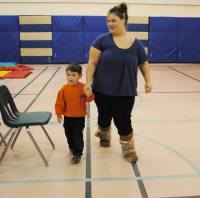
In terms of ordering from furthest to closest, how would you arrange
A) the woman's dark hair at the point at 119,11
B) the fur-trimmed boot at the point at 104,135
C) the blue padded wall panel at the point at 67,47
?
the blue padded wall panel at the point at 67,47
the fur-trimmed boot at the point at 104,135
the woman's dark hair at the point at 119,11

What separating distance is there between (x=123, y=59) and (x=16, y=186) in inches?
62.5

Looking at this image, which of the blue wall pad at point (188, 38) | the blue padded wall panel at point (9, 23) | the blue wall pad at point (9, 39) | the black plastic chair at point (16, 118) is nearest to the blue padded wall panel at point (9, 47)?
the blue wall pad at point (9, 39)

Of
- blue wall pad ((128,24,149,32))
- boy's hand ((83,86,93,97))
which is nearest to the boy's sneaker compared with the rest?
boy's hand ((83,86,93,97))

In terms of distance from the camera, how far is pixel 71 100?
11.6 feet

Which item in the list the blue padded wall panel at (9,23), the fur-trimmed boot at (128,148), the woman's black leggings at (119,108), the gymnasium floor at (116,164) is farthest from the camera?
the blue padded wall panel at (9,23)

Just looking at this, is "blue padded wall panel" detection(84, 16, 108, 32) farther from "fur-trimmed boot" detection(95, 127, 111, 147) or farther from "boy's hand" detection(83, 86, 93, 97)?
"boy's hand" detection(83, 86, 93, 97)

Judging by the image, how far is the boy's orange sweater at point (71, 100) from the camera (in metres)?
3.53

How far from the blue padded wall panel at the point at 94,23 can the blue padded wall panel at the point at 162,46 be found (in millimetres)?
1960

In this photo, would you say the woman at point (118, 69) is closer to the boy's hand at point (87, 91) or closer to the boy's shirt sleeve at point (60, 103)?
the boy's hand at point (87, 91)

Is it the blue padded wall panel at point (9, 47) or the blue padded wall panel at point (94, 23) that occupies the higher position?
the blue padded wall panel at point (94, 23)

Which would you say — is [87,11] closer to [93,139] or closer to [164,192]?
[93,139]

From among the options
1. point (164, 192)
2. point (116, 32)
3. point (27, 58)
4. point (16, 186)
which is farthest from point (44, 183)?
point (27, 58)

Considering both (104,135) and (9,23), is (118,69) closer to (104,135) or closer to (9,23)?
(104,135)

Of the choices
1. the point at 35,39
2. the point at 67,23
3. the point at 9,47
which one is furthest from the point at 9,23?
the point at 67,23
